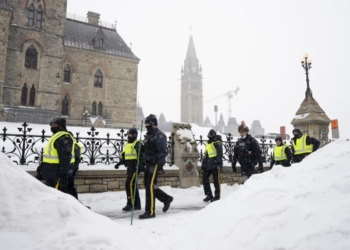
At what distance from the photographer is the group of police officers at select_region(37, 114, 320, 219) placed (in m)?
4.51

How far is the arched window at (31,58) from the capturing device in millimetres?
24578

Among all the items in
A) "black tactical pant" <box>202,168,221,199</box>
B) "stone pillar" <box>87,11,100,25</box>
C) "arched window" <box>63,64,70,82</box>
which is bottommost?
"black tactical pant" <box>202,168,221,199</box>

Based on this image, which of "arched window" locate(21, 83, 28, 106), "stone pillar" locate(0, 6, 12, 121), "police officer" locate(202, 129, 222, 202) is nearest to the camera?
"police officer" locate(202, 129, 222, 202)

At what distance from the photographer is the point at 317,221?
94.0 inches

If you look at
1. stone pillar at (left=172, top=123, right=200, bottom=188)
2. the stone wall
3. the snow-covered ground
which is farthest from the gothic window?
the snow-covered ground

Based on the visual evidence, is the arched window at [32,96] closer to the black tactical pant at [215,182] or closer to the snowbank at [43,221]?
the black tactical pant at [215,182]

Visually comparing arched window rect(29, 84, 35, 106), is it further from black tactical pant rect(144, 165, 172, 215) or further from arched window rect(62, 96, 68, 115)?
black tactical pant rect(144, 165, 172, 215)

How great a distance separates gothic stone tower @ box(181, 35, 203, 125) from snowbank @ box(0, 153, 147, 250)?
112 metres

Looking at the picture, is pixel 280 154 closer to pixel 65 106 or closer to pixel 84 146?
pixel 84 146

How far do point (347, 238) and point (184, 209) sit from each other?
14.0 feet

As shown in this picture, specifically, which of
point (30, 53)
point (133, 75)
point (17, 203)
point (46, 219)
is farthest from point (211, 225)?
point (133, 75)

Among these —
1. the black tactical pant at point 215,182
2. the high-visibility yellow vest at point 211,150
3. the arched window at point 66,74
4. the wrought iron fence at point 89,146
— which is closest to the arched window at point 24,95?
the arched window at point 66,74

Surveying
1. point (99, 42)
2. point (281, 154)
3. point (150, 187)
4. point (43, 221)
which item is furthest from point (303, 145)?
point (99, 42)

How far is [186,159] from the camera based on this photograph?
332 inches
